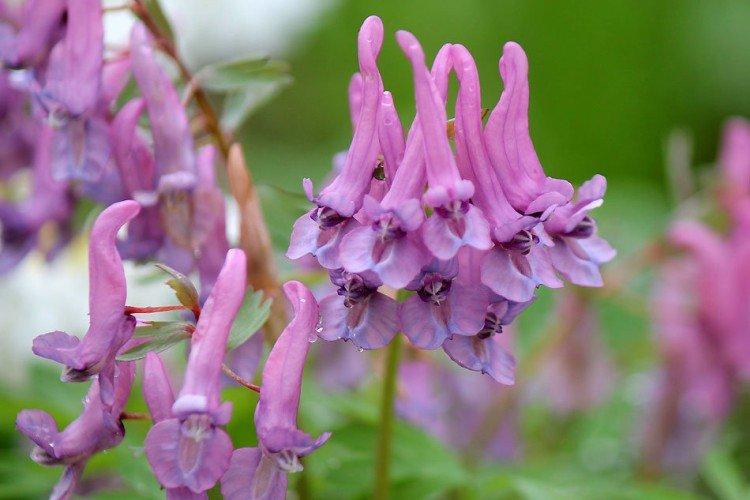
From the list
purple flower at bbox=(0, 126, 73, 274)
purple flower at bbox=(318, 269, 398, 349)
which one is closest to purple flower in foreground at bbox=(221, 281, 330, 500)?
purple flower at bbox=(318, 269, 398, 349)

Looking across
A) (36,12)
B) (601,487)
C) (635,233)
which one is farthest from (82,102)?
(635,233)

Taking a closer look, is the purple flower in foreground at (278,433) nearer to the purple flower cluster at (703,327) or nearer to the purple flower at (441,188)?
the purple flower at (441,188)

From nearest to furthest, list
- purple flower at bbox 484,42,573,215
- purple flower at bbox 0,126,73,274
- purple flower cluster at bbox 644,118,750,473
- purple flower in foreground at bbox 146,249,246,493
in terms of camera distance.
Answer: purple flower in foreground at bbox 146,249,246,493 → purple flower at bbox 484,42,573,215 → purple flower at bbox 0,126,73,274 → purple flower cluster at bbox 644,118,750,473

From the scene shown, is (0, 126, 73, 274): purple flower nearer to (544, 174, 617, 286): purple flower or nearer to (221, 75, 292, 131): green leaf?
(221, 75, 292, 131): green leaf

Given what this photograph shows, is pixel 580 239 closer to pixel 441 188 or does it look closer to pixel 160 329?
pixel 441 188

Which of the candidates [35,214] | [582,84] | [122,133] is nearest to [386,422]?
[122,133]
